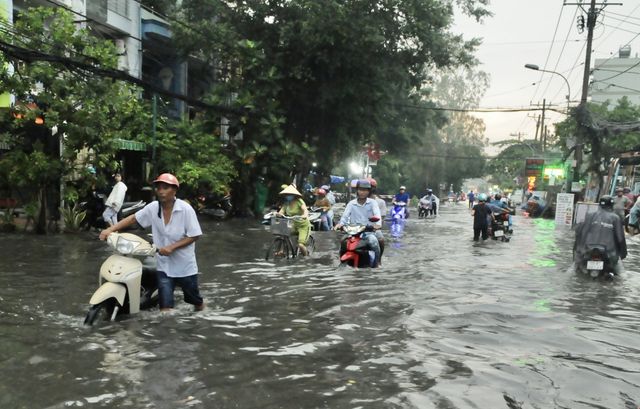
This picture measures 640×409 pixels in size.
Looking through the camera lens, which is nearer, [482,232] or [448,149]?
[482,232]

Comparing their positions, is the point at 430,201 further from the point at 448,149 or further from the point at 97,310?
the point at 448,149

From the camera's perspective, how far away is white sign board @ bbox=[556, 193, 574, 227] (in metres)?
27.7

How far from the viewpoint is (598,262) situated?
9883mm

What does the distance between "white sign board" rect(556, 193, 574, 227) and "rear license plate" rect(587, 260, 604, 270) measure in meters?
19.0

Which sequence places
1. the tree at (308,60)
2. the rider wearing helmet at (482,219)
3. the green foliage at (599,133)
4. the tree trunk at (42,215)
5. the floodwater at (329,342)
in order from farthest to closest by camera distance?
the green foliage at (599,133), the tree at (308,60), the rider wearing helmet at (482,219), the tree trunk at (42,215), the floodwater at (329,342)

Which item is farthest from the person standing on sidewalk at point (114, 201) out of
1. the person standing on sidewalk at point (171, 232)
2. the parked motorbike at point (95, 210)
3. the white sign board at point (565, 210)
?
the white sign board at point (565, 210)

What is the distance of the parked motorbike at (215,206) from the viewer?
22.4 metres

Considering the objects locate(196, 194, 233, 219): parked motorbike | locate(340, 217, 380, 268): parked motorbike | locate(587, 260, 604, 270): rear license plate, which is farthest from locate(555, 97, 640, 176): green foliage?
locate(340, 217, 380, 268): parked motorbike

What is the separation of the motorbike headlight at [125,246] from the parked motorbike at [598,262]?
7.77 meters

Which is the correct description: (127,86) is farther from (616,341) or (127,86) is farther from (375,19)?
(616,341)

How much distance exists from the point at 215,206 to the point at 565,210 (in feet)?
55.3

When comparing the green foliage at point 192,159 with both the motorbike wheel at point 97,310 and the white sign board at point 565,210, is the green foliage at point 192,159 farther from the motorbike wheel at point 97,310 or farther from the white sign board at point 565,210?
the white sign board at point 565,210

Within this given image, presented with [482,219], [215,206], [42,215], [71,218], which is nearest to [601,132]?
[482,219]

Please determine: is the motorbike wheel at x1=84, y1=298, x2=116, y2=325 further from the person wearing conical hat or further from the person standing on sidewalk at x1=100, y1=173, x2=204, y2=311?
the person wearing conical hat
